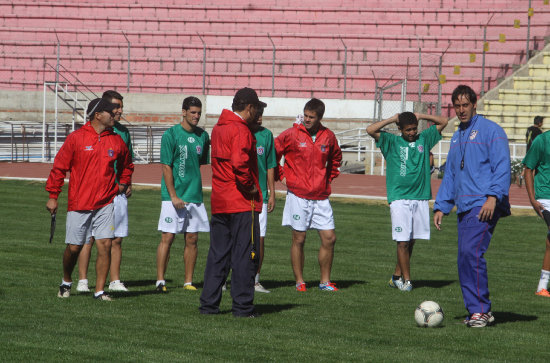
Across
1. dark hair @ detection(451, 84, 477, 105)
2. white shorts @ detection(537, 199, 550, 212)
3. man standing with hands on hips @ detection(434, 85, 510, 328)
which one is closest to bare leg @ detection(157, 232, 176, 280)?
man standing with hands on hips @ detection(434, 85, 510, 328)

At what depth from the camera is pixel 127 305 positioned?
9156 mm

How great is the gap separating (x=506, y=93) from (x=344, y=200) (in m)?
12.0

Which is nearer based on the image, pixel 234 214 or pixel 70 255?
pixel 234 214

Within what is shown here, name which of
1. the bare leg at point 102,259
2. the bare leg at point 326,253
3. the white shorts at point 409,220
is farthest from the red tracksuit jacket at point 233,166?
the white shorts at point 409,220

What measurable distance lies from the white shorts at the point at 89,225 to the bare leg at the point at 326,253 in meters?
2.58

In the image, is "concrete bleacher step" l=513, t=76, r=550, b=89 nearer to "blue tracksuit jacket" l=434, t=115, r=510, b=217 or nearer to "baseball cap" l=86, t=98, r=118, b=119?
"blue tracksuit jacket" l=434, t=115, r=510, b=217

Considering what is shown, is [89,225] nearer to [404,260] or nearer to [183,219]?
[183,219]

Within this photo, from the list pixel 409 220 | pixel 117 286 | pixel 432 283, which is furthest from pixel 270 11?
pixel 117 286

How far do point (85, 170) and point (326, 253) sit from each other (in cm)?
305

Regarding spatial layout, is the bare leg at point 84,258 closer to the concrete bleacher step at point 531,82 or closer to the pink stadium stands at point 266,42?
the pink stadium stands at point 266,42

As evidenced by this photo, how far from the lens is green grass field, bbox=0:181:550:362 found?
7.18 meters

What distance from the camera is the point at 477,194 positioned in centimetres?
835

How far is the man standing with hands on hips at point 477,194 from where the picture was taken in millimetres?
8289

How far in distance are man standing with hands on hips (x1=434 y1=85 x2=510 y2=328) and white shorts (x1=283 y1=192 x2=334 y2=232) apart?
2438mm
